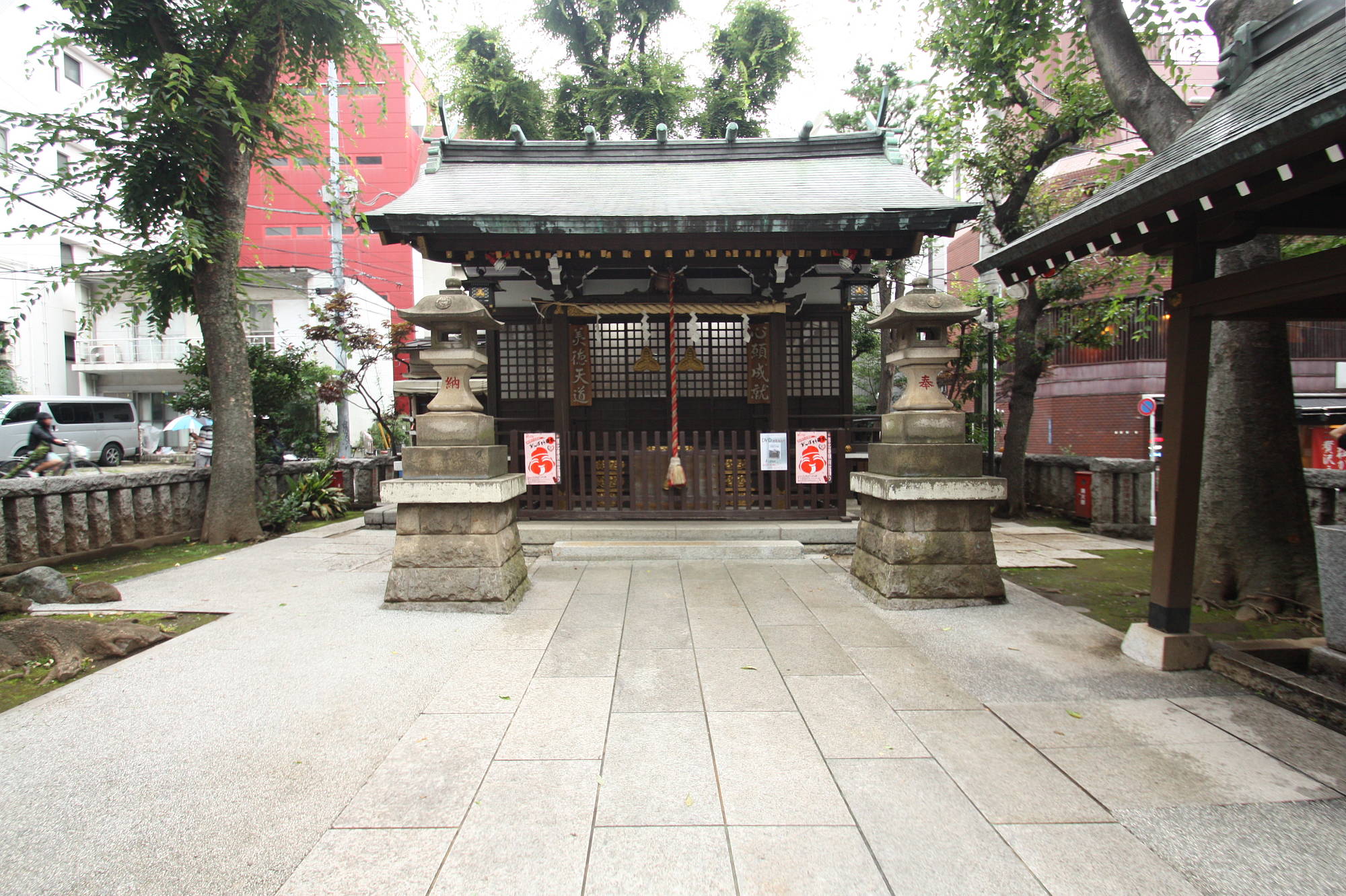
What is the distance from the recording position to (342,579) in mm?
6621

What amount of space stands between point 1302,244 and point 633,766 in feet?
31.7

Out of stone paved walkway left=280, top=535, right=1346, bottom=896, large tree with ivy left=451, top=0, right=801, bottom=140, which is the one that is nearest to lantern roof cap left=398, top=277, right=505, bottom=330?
stone paved walkway left=280, top=535, right=1346, bottom=896

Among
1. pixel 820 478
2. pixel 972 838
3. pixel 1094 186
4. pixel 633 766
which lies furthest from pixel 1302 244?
pixel 633 766

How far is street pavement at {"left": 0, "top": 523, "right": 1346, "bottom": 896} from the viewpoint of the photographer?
220 cm

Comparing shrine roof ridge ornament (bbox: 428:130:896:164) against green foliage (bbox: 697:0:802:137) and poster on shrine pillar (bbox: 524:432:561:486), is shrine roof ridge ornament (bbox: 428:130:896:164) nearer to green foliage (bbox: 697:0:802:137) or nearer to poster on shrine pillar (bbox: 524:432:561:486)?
poster on shrine pillar (bbox: 524:432:561:486)

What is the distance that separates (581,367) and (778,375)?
3.07 metres

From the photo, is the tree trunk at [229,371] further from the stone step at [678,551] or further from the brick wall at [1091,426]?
the brick wall at [1091,426]

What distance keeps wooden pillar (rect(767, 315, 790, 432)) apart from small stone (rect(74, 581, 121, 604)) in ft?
24.8

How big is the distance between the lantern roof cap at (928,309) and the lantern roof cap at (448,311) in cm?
363

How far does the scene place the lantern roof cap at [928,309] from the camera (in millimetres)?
5570

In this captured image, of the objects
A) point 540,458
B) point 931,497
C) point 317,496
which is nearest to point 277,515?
point 317,496

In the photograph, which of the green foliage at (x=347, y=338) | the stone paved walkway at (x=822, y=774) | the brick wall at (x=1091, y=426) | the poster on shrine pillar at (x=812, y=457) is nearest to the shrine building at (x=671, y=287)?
the poster on shrine pillar at (x=812, y=457)

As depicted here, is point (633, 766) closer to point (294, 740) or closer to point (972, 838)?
point (972, 838)

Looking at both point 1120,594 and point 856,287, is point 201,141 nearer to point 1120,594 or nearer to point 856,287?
point 856,287
